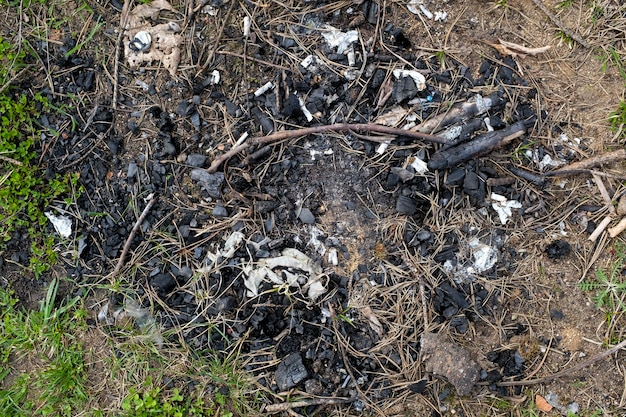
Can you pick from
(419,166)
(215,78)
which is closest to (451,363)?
(419,166)

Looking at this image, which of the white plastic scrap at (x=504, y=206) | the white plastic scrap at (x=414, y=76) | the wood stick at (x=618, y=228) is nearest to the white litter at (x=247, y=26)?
the white plastic scrap at (x=414, y=76)

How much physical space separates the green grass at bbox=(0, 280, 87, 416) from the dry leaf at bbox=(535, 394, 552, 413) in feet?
9.04

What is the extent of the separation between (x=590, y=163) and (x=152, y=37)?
2.73 m

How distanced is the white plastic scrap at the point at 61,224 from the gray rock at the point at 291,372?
1.60 metres

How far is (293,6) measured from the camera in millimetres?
3020

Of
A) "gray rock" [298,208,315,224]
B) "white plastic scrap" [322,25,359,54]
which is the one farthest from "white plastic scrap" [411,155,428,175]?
"white plastic scrap" [322,25,359,54]

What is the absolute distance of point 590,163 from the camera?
9.46 ft

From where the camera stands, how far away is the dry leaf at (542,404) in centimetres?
289

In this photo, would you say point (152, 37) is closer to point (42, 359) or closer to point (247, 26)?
point (247, 26)

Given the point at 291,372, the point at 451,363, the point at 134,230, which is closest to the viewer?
the point at 451,363

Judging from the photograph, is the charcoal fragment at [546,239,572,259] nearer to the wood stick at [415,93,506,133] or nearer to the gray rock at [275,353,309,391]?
the wood stick at [415,93,506,133]

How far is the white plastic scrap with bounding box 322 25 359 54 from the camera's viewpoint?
299 centimetres

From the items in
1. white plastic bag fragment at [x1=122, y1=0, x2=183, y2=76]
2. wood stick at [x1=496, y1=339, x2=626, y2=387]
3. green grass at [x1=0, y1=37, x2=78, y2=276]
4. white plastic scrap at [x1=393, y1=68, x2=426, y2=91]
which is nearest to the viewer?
wood stick at [x1=496, y1=339, x2=626, y2=387]

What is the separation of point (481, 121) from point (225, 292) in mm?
1822
